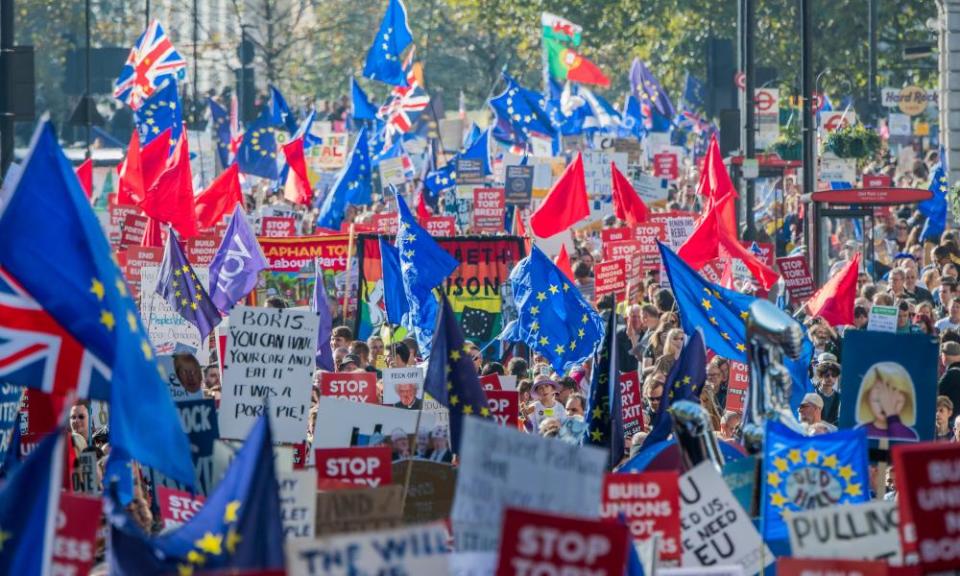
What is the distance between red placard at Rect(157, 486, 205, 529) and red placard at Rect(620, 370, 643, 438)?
15.2ft

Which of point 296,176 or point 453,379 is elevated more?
point 296,176

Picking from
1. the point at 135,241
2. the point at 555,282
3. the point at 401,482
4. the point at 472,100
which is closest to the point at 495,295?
the point at 555,282

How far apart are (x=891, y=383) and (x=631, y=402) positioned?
3.58 metres

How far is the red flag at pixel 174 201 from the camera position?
22.3 meters

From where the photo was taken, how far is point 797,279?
20.3 metres

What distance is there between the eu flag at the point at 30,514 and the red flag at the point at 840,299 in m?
11.6

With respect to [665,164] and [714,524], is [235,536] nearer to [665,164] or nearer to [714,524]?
[714,524]

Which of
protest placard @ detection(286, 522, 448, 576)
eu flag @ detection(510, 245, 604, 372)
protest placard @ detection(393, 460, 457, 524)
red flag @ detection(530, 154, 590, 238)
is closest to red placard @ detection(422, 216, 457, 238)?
red flag @ detection(530, 154, 590, 238)

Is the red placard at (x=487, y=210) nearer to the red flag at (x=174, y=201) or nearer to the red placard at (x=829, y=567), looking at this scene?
the red flag at (x=174, y=201)

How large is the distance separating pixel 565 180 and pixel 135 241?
15.0ft

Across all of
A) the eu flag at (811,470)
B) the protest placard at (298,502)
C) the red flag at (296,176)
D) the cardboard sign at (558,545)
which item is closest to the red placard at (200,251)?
the red flag at (296,176)

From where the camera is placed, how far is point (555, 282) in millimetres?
17562

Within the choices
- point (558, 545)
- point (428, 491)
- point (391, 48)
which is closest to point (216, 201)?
point (391, 48)

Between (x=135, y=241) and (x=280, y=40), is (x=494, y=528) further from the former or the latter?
(x=280, y=40)
